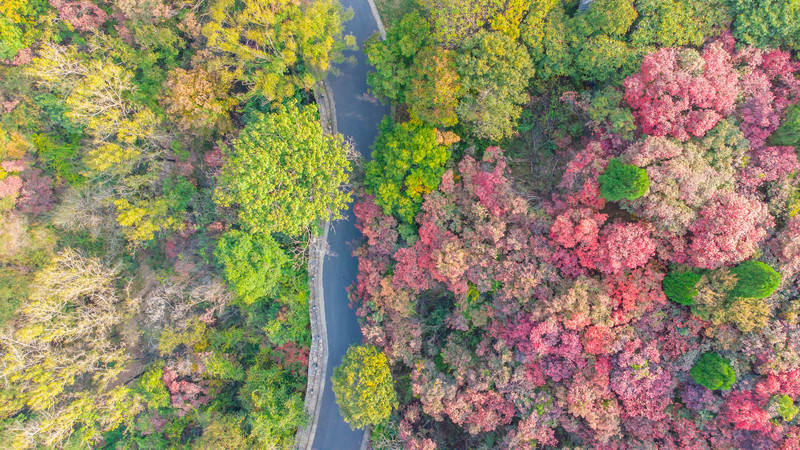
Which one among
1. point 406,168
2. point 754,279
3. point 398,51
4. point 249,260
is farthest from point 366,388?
point 398,51

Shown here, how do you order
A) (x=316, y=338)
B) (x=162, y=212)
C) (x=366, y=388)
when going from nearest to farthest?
(x=366, y=388) → (x=162, y=212) → (x=316, y=338)

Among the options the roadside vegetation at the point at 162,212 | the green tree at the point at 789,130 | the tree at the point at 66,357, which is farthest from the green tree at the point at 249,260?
the green tree at the point at 789,130

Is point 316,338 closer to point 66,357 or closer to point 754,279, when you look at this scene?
point 66,357

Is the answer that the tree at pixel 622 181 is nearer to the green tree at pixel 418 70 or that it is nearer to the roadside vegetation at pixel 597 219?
the roadside vegetation at pixel 597 219

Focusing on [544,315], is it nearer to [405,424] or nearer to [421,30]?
[405,424]

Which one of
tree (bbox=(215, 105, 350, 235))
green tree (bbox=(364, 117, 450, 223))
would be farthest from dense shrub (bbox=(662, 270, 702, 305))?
tree (bbox=(215, 105, 350, 235))

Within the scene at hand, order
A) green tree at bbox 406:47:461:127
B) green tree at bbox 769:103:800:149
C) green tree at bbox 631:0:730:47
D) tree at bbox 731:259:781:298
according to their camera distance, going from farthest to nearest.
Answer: green tree at bbox 406:47:461:127 < green tree at bbox 631:0:730:47 < green tree at bbox 769:103:800:149 < tree at bbox 731:259:781:298

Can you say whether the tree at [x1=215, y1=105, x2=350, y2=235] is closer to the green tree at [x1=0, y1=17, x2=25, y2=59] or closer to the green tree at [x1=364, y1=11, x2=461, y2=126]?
the green tree at [x1=364, y1=11, x2=461, y2=126]
